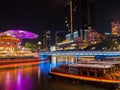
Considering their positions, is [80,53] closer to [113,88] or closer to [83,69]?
[83,69]

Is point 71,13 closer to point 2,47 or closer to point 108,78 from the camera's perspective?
point 2,47

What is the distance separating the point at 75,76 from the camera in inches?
1254

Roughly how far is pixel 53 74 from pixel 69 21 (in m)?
140

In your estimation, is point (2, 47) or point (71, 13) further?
point (71, 13)

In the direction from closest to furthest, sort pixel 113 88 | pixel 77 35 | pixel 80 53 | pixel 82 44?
pixel 113 88 → pixel 80 53 → pixel 82 44 → pixel 77 35

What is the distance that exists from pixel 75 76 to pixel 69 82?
1461 mm

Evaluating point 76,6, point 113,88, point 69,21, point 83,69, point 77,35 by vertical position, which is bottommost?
point 113,88

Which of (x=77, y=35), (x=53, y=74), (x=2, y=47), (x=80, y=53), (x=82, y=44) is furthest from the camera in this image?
(x=77, y=35)

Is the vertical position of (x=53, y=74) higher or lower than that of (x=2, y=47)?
lower

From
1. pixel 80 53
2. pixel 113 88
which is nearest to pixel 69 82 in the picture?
pixel 113 88

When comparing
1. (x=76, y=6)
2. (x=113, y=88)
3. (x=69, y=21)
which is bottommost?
(x=113, y=88)

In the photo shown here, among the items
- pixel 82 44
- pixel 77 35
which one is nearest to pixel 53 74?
pixel 82 44

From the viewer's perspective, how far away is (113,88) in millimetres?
26422

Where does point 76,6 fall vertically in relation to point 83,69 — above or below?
above
